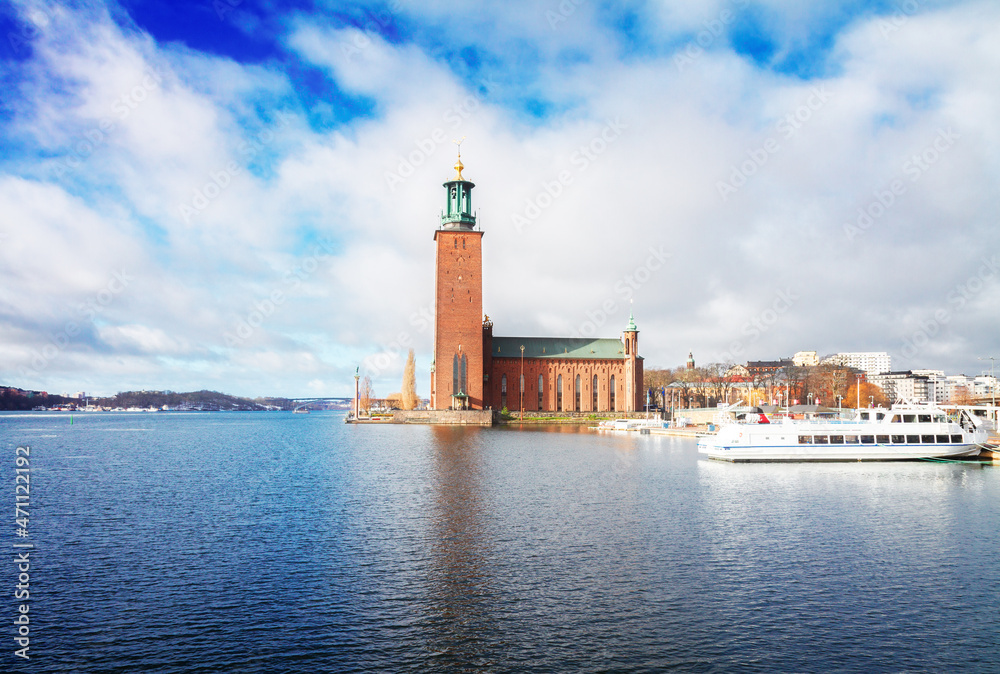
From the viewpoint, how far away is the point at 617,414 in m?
114

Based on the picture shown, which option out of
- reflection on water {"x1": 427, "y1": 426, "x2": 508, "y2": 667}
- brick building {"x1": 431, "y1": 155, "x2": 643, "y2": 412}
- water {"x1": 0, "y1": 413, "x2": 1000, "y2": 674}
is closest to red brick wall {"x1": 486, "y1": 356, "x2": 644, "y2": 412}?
brick building {"x1": 431, "y1": 155, "x2": 643, "y2": 412}

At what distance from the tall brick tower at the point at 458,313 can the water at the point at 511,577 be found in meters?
67.5

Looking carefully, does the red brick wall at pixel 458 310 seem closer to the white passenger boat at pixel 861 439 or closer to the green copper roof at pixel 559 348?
the green copper roof at pixel 559 348

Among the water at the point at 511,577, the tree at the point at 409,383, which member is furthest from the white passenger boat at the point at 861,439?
the tree at the point at 409,383

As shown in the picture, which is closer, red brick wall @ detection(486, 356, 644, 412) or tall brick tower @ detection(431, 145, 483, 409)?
tall brick tower @ detection(431, 145, 483, 409)

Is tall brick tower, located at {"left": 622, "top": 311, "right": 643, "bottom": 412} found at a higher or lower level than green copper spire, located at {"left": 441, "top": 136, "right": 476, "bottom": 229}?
lower

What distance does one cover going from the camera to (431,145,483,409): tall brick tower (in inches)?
4048

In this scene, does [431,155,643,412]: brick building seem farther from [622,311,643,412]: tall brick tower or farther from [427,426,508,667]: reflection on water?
[427,426,508,667]: reflection on water

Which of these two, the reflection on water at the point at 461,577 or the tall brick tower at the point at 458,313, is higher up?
the tall brick tower at the point at 458,313

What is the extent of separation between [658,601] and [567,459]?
104 feet

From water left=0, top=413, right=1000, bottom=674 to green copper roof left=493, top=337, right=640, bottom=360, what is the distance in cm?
8063

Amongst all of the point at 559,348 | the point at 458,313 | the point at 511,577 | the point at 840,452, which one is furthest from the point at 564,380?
the point at 511,577

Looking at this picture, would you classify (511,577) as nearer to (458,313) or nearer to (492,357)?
(458,313)

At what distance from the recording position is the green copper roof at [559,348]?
115819mm
